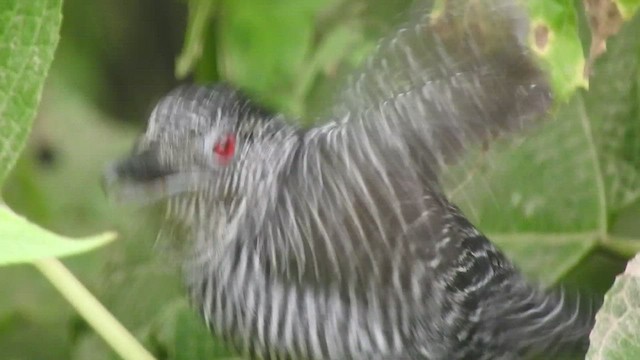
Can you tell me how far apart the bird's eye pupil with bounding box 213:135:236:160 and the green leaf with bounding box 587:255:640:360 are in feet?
0.59

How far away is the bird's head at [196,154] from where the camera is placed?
0.45 metres

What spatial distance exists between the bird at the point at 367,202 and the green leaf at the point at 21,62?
61 millimetres

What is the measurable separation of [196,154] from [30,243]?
0.14 meters

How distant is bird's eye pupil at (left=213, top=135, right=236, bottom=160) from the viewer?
47 centimetres

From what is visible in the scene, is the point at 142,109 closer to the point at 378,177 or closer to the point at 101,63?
the point at 101,63

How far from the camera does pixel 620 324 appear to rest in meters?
0.45

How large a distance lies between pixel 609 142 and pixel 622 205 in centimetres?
4

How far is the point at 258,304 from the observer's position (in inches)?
18.2

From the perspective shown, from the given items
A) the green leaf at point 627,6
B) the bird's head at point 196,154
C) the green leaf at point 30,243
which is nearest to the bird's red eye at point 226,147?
the bird's head at point 196,154

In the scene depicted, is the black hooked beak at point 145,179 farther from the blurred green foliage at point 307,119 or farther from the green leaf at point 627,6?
the green leaf at point 627,6

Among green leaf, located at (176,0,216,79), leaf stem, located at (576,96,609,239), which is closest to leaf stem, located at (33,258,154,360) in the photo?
green leaf, located at (176,0,216,79)

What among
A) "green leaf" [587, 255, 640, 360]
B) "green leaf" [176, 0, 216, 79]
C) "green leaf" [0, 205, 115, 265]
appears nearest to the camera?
"green leaf" [0, 205, 115, 265]

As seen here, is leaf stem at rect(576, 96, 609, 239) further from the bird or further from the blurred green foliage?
the bird

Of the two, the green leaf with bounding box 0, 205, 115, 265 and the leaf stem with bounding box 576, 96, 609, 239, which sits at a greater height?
the green leaf with bounding box 0, 205, 115, 265
